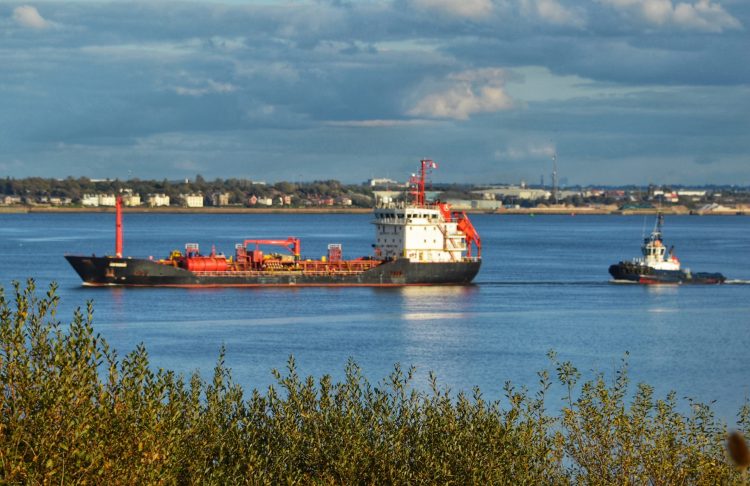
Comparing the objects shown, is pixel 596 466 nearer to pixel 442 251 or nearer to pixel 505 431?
pixel 505 431

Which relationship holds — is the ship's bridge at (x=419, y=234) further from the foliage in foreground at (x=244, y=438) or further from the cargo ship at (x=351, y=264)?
the foliage in foreground at (x=244, y=438)

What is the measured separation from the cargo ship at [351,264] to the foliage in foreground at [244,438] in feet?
162

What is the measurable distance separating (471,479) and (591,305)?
49.6 metres

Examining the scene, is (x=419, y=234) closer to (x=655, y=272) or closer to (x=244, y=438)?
(x=655, y=272)

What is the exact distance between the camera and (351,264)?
75312 millimetres

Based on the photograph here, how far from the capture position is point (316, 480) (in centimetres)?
2034

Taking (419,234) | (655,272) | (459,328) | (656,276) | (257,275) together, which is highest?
(419,234)

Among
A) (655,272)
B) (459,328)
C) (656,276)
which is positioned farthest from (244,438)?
(655,272)

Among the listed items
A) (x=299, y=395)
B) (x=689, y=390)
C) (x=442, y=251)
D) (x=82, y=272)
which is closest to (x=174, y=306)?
(x=82, y=272)

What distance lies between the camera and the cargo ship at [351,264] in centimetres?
7162

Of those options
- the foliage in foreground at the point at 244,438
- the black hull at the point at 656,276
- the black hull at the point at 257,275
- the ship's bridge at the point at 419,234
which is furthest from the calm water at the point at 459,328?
the foliage in foreground at the point at 244,438

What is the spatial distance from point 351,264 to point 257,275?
5934 millimetres

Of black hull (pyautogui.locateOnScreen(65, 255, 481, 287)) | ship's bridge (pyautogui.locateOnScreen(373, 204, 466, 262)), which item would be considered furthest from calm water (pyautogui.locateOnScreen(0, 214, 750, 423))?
ship's bridge (pyautogui.locateOnScreen(373, 204, 466, 262))

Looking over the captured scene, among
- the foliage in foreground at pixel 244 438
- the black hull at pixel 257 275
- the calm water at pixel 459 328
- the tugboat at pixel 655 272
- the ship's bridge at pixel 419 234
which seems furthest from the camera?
the tugboat at pixel 655 272
